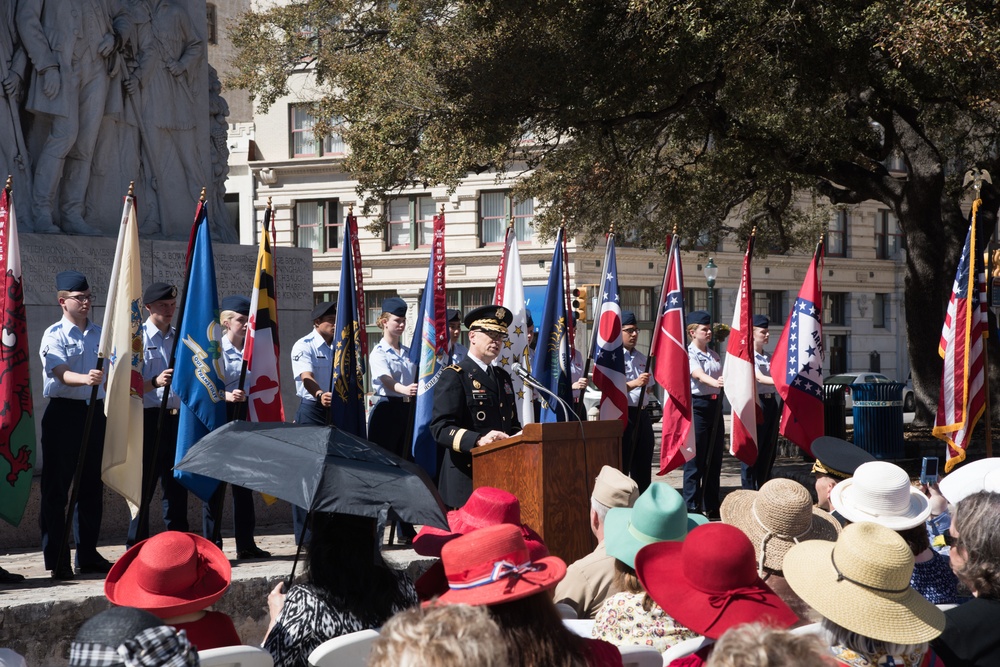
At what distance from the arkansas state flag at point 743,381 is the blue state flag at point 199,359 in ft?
16.5

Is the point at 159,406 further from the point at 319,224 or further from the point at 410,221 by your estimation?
the point at 319,224

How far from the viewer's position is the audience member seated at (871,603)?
331 centimetres

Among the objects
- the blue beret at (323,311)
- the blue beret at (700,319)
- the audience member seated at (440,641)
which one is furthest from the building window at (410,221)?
the audience member seated at (440,641)

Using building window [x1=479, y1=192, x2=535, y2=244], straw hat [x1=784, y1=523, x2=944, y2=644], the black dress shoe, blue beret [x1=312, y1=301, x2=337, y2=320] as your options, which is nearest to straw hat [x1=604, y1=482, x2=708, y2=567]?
straw hat [x1=784, y1=523, x2=944, y2=644]

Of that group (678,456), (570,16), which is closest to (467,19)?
(570,16)

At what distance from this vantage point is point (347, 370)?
367 inches

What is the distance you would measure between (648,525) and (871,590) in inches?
46.5

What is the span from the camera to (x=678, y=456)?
10.8 meters

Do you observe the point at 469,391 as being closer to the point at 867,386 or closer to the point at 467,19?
the point at 867,386

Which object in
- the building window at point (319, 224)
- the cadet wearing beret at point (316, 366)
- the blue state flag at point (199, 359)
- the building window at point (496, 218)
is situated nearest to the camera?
the blue state flag at point (199, 359)

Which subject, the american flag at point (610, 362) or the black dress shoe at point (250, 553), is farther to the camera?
the american flag at point (610, 362)

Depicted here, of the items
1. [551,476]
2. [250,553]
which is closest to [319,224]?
[250,553]

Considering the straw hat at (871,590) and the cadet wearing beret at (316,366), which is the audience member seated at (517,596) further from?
the cadet wearing beret at (316,366)

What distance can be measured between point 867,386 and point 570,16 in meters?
6.69
